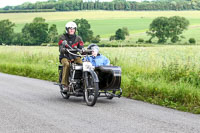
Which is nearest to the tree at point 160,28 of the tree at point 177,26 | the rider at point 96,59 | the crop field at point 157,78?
the tree at point 177,26

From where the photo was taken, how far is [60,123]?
696cm

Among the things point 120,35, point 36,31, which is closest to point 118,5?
point 36,31

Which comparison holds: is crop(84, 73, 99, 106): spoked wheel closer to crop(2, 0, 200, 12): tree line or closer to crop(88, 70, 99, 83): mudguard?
crop(88, 70, 99, 83): mudguard

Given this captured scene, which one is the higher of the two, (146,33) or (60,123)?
(60,123)

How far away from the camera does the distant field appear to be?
9681 cm

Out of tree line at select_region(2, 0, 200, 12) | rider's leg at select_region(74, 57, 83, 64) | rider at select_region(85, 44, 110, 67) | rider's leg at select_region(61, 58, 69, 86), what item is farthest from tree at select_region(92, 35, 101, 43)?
rider's leg at select_region(61, 58, 69, 86)

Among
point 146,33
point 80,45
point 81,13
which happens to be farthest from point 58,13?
point 80,45

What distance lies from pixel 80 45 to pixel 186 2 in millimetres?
111963

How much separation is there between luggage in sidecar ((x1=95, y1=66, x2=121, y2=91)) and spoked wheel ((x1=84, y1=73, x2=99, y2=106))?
367 millimetres

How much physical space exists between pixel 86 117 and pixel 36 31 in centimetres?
8811

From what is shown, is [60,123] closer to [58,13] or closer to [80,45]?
[80,45]

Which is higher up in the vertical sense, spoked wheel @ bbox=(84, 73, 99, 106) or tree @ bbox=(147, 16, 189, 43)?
spoked wheel @ bbox=(84, 73, 99, 106)

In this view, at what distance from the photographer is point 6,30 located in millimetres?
100938

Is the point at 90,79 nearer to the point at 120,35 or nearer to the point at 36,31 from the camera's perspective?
the point at 120,35
